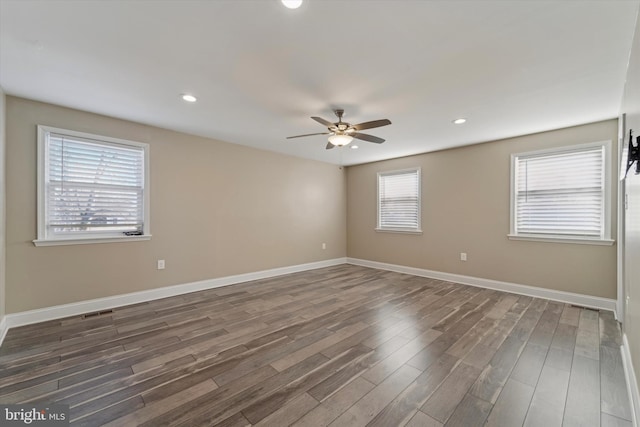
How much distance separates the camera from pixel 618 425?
1547 millimetres

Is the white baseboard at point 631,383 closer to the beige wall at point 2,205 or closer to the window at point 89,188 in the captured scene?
the window at point 89,188

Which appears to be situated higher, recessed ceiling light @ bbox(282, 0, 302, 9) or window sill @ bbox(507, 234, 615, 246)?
recessed ceiling light @ bbox(282, 0, 302, 9)

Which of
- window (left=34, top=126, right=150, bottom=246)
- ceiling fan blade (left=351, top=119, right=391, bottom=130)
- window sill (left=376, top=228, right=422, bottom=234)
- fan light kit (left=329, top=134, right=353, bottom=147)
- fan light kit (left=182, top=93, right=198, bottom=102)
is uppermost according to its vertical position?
fan light kit (left=182, top=93, right=198, bottom=102)

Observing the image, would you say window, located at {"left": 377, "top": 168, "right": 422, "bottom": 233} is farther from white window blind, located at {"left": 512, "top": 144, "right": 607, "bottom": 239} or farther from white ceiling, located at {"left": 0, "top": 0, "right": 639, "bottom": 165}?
white ceiling, located at {"left": 0, "top": 0, "right": 639, "bottom": 165}

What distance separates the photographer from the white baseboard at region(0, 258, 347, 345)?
2.86 meters

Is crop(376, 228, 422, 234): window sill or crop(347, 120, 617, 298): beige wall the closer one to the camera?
crop(347, 120, 617, 298): beige wall

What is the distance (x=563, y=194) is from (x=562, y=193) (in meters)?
0.02

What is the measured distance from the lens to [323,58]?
2.10m

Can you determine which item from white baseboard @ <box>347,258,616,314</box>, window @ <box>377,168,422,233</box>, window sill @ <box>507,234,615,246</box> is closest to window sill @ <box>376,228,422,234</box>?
window @ <box>377,168,422,233</box>

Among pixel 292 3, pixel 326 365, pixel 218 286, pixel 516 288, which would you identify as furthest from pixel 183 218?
pixel 516 288

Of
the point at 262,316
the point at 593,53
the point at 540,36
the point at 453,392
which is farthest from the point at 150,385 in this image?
the point at 593,53

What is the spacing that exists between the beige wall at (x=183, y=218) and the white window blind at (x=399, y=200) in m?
1.11

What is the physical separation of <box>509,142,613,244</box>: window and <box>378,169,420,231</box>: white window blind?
1.65 metres

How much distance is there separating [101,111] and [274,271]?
3.59 metres
